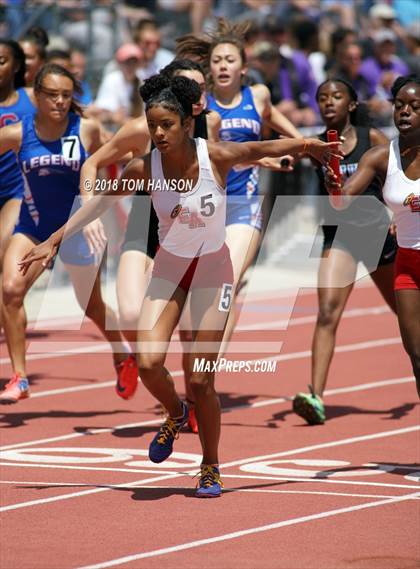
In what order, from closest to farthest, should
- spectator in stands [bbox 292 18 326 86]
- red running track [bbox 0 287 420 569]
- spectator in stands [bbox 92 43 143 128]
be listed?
red running track [bbox 0 287 420 569], spectator in stands [bbox 92 43 143 128], spectator in stands [bbox 292 18 326 86]

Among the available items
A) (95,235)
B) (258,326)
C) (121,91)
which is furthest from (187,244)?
(121,91)

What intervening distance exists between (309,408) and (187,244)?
2.54 metres

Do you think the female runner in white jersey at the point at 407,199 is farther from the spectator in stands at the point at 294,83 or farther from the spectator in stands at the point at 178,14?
the spectator in stands at the point at 178,14

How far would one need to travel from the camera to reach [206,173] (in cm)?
814

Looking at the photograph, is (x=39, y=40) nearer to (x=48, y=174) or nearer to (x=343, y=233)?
(x=48, y=174)

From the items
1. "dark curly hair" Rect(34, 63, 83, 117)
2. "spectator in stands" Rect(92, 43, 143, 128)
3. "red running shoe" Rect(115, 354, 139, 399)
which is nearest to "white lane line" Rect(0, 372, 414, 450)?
"red running shoe" Rect(115, 354, 139, 399)

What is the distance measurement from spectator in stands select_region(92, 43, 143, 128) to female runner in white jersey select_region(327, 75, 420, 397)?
330 inches

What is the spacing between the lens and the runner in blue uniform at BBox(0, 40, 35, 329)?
11.9 m

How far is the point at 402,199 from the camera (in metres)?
8.65

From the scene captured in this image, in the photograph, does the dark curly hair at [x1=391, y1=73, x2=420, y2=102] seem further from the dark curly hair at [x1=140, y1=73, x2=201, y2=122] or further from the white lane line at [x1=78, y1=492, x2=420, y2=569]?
the white lane line at [x1=78, y1=492, x2=420, y2=569]

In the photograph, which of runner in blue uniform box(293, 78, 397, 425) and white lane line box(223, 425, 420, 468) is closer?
white lane line box(223, 425, 420, 468)

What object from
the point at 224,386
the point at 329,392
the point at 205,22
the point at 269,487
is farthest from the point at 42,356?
the point at 205,22

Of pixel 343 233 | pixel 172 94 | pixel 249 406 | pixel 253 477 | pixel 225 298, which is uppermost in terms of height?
pixel 172 94

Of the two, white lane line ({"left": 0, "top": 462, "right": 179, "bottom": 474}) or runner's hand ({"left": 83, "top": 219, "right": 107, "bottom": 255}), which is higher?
A: runner's hand ({"left": 83, "top": 219, "right": 107, "bottom": 255})
